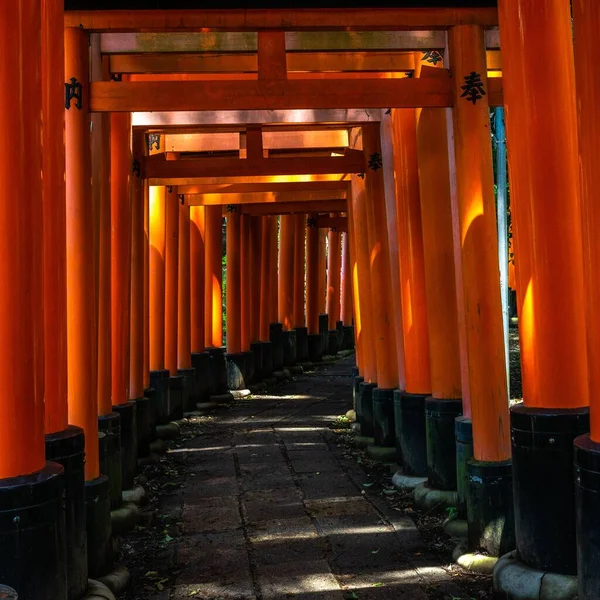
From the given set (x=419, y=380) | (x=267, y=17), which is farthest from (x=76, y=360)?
(x=419, y=380)

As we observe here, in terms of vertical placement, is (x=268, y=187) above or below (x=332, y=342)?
above

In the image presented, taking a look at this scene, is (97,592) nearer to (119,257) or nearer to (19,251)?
(19,251)

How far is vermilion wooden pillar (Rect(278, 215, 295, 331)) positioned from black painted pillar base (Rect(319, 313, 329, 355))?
267cm

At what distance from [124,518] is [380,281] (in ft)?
14.1

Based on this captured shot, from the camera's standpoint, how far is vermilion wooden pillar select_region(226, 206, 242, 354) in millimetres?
17516

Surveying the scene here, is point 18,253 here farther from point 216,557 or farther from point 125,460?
point 125,460

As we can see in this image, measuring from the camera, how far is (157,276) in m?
12.2

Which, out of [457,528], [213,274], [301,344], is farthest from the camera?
[301,344]

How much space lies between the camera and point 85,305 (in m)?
6.12

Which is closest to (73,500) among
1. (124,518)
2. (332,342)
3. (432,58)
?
(124,518)

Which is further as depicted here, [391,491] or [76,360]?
[391,491]

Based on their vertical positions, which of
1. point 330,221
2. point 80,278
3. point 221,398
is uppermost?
point 330,221

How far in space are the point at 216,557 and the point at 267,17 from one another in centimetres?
412

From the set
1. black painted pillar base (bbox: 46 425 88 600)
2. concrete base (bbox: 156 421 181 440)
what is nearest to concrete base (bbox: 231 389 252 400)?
concrete base (bbox: 156 421 181 440)
